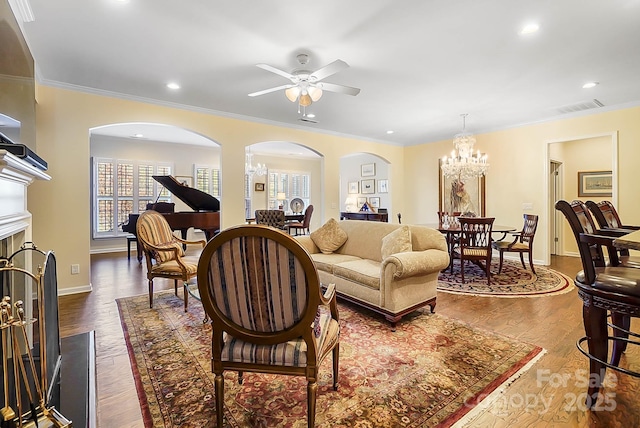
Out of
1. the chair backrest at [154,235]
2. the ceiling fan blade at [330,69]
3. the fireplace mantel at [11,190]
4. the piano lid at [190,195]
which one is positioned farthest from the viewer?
the piano lid at [190,195]

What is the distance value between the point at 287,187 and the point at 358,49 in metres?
7.16

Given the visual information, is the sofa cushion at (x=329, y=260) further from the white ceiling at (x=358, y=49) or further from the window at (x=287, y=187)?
the window at (x=287, y=187)

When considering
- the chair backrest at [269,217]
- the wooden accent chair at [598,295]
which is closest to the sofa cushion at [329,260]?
the wooden accent chair at [598,295]

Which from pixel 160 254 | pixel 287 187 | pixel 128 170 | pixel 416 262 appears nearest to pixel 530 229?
pixel 416 262

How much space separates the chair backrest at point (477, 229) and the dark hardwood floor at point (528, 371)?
1.00 metres

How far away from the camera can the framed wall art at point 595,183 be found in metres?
5.96

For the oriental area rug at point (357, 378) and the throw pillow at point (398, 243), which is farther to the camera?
the throw pillow at point (398, 243)

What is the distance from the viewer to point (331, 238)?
400cm

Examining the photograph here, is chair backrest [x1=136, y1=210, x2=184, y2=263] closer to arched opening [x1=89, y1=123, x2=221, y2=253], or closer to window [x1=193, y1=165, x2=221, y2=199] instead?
arched opening [x1=89, y1=123, x2=221, y2=253]

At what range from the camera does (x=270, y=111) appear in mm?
5137

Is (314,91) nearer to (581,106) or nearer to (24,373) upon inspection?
(24,373)

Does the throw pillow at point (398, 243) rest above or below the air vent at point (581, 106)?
below

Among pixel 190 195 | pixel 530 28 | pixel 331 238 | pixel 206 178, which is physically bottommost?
pixel 331 238

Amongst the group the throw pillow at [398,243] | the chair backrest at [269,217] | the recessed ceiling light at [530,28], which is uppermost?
the recessed ceiling light at [530,28]
